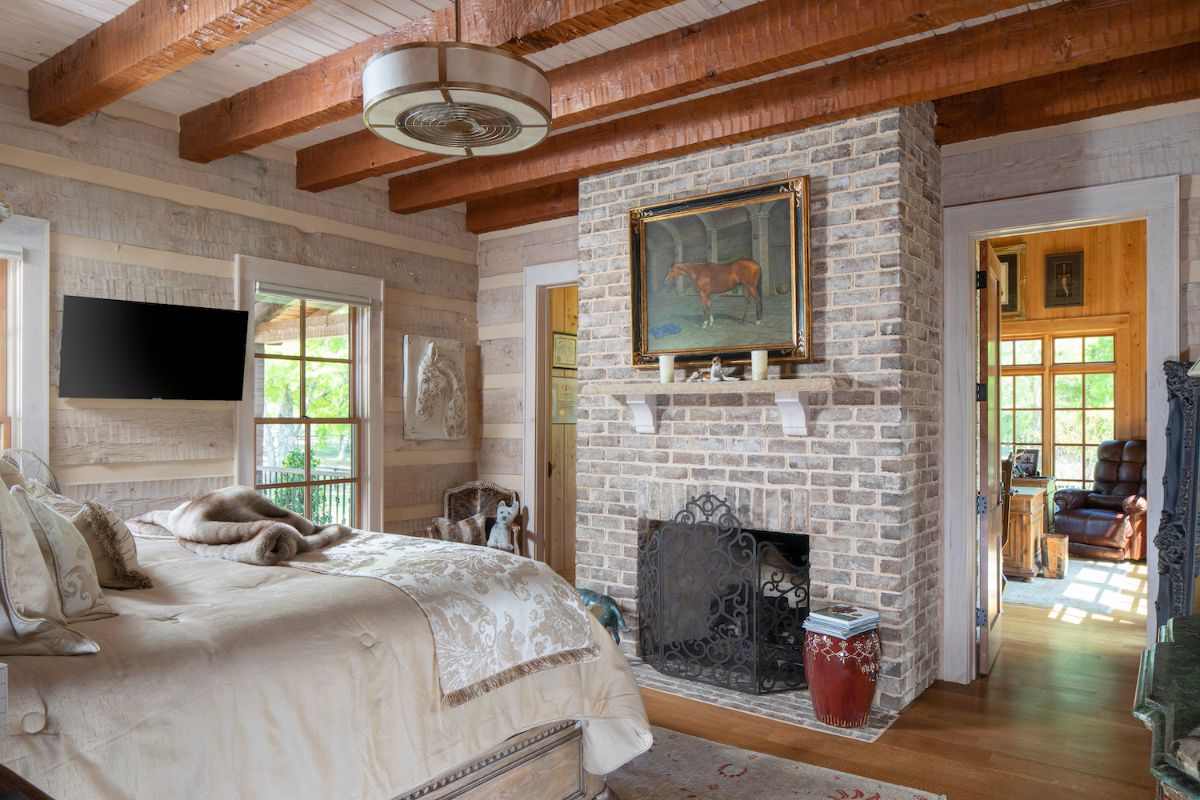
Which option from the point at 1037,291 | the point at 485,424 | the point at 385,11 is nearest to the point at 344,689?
the point at 385,11

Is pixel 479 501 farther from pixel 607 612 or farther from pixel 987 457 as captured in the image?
pixel 987 457

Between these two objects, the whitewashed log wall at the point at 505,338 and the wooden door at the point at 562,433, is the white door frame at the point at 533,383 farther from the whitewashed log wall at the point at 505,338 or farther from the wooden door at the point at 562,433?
the wooden door at the point at 562,433

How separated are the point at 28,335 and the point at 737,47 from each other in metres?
3.15

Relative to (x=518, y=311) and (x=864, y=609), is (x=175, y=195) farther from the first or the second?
(x=864, y=609)

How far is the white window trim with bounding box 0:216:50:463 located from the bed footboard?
2482 mm

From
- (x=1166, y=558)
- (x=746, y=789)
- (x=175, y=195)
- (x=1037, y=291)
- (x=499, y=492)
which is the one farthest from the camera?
(x=1037, y=291)

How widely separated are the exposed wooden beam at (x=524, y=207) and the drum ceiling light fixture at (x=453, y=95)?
8.64 feet

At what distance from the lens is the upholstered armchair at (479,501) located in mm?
5355

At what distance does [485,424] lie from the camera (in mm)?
5629

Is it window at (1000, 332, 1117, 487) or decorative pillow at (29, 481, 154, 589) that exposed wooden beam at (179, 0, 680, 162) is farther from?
window at (1000, 332, 1117, 487)

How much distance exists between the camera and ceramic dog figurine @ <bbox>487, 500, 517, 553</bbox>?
201 inches

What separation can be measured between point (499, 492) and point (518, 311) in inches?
48.5

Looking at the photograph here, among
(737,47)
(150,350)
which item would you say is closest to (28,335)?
(150,350)

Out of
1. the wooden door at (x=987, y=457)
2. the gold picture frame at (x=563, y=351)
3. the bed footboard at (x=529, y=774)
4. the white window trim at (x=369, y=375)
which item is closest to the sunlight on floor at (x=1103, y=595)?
the wooden door at (x=987, y=457)
